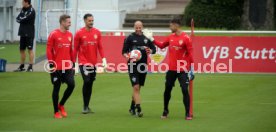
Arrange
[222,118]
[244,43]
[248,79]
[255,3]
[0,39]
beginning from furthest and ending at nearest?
[255,3] → [0,39] → [244,43] → [248,79] → [222,118]

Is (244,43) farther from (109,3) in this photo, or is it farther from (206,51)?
(109,3)

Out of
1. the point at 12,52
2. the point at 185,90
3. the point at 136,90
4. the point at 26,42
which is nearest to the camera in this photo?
the point at 185,90

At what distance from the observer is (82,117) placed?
1702 cm

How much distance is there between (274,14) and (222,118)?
931 inches

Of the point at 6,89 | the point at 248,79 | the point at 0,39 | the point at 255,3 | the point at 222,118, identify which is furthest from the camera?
the point at 255,3

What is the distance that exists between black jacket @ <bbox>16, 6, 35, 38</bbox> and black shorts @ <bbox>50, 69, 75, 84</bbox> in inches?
366

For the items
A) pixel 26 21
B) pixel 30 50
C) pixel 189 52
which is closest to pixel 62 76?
pixel 189 52

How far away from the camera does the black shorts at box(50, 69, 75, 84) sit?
1694 cm

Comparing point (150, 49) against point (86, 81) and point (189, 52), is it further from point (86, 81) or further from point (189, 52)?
point (86, 81)

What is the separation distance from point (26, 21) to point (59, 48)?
9.35m

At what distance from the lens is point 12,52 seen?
32312 millimetres

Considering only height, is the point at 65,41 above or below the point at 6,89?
above

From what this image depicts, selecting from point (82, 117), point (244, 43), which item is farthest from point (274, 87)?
point (82, 117)

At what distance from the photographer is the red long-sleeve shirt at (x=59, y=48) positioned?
55.8 ft
